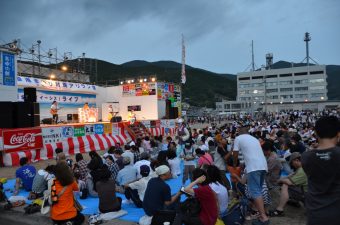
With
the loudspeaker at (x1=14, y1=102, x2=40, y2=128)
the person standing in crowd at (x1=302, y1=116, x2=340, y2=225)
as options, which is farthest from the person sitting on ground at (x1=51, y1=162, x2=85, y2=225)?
the loudspeaker at (x1=14, y1=102, x2=40, y2=128)

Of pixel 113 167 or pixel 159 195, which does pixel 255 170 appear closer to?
pixel 159 195

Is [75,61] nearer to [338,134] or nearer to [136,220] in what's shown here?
[136,220]

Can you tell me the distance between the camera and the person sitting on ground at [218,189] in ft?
15.6

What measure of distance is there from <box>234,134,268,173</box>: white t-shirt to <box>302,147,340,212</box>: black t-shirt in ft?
8.30

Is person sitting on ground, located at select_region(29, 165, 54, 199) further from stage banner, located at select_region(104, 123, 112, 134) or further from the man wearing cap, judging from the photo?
stage banner, located at select_region(104, 123, 112, 134)

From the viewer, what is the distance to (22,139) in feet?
43.8

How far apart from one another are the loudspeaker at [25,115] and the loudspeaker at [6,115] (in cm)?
21

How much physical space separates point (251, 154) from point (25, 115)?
12.2 metres

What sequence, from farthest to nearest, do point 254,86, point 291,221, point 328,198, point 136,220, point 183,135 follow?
1. point 254,86
2. point 183,135
3. point 136,220
4. point 291,221
5. point 328,198

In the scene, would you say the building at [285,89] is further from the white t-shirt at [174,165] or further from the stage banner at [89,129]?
the white t-shirt at [174,165]

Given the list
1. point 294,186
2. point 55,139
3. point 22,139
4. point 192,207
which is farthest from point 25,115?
point 294,186

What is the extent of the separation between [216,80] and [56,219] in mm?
195551

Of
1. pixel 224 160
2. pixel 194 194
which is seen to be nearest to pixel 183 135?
pixel 224 160

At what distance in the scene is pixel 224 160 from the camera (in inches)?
291
